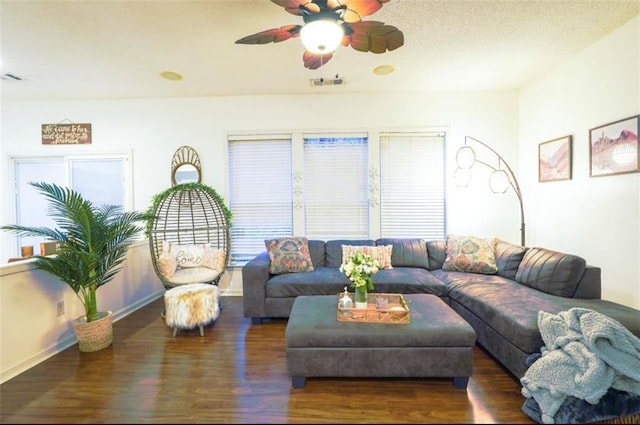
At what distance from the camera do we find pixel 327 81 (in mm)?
3418

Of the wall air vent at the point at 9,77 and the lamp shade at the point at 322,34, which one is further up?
the wall air vent at the point at 9,77

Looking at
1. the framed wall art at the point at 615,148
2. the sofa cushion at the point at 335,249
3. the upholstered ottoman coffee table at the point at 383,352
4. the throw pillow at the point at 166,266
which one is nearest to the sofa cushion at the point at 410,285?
the sofa cushion at the point at 335,249

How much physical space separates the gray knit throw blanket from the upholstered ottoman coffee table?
39cm

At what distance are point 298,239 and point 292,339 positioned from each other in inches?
65.1

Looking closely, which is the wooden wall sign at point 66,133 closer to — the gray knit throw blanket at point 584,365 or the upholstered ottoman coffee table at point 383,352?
the upholstered ottoman coffee table at point 383,352

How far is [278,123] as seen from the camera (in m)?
3.89

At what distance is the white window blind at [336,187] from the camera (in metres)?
3.92

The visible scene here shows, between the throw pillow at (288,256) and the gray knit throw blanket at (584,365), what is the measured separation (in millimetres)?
2195

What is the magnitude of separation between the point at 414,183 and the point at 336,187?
1126mm

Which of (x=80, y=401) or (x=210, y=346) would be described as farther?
(x=210, y=346)

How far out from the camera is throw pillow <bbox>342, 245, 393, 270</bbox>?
336 cm

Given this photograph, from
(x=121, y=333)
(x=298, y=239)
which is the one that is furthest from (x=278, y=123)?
(x=121, y=333)

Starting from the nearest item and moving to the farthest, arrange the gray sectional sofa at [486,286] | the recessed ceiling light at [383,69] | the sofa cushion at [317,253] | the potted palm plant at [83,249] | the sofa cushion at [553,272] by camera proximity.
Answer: the gray sectional sofa at [486,286] → the potted palm plant at [83,249] → the sofa cushion at [553,272] → the recessed ceiling light at [383,69] → the sofa cushion at [317,253]

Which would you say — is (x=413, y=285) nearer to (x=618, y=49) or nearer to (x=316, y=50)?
(x=316, y=50)
